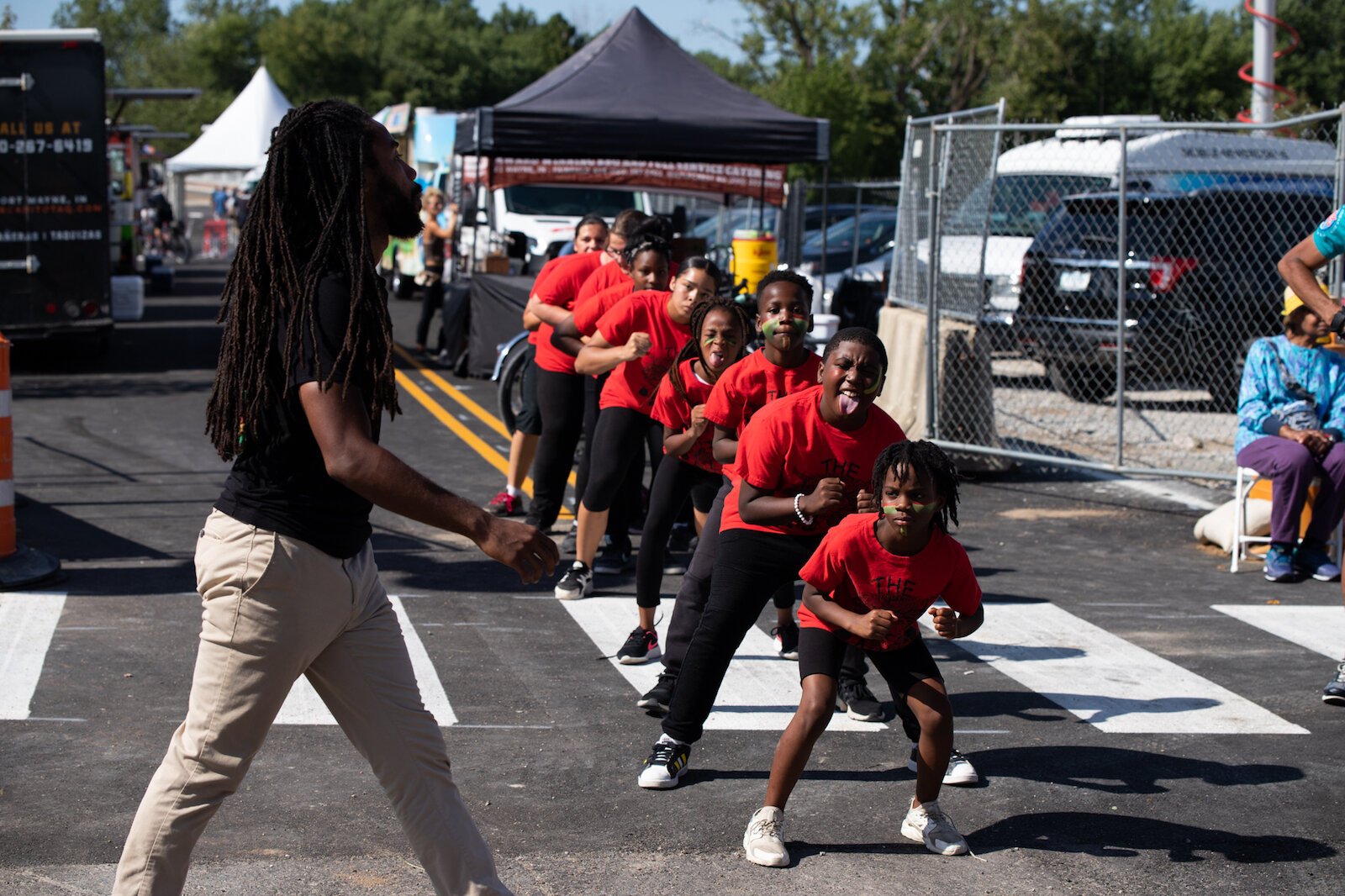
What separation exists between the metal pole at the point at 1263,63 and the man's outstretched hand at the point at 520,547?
527 inches

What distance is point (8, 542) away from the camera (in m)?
7.76

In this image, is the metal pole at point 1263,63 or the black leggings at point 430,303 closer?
the metal pole at point 1263,63

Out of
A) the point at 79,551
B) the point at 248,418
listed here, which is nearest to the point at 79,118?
the point at 79,551

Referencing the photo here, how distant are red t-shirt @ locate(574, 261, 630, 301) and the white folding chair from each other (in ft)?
11.6

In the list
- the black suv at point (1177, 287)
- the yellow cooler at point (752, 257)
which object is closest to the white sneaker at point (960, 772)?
the yellow cooler at point (752, 257)

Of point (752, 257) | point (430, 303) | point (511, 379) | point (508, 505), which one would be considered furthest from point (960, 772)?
point (430, 303)

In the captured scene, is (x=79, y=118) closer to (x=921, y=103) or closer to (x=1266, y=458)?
(x=1266, y=458)

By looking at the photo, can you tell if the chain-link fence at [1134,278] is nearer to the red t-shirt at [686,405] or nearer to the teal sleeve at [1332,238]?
the red t-shirt at [686,405]

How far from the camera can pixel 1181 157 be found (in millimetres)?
15406

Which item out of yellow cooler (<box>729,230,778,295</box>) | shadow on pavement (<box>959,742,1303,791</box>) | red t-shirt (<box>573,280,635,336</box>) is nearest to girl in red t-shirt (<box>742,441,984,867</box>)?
shadow on pavement (<box>959,742,1303,791</box>)

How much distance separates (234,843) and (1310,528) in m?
6.24

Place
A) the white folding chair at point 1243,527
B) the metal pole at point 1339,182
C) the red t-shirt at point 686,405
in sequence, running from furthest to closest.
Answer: the metal pole at point 1339,182 → the white folding chair at point 1243,527 → the red t-shirt at point 686,405

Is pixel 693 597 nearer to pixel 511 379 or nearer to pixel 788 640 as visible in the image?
pixel 788 640

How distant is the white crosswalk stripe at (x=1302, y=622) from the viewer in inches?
283
